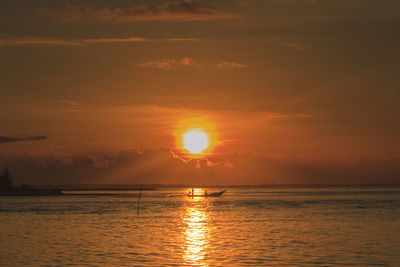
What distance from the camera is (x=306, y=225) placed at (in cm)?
7294

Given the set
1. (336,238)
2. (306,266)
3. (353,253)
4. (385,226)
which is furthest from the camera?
(385,226)

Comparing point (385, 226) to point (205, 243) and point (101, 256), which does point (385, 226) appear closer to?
point (205, 243)

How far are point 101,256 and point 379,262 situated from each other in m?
22.5

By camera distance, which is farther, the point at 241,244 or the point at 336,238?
the point at 336,238

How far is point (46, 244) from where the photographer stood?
172 feet

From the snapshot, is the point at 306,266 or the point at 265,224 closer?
the point at 306,266

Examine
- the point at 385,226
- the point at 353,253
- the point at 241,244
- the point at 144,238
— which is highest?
the point at 385,226

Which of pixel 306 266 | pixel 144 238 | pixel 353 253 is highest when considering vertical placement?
pixel 144 238

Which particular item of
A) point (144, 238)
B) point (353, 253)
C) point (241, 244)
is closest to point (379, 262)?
point (353, 253)

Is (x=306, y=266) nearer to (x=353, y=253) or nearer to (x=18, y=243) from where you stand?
(x=353, y=253)

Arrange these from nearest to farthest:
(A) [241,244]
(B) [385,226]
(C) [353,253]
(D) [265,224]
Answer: (C) [353,253] < (A) [241,244] < (B) [385,226] < (D) [265,224]

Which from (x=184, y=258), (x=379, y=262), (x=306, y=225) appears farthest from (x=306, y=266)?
(x=306, y=225)

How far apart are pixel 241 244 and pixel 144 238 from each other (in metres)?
12.2

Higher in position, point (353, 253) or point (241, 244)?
point (241, 244)
